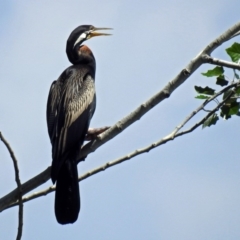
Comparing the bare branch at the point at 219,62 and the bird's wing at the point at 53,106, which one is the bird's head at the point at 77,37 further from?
the bare branch at the point at 219,62

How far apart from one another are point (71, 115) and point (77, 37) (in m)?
1.56

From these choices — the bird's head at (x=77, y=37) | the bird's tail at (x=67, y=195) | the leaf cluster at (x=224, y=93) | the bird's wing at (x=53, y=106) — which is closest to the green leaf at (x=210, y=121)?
the leaf cluster at (x=224, y=93)

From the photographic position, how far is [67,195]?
4.82 m

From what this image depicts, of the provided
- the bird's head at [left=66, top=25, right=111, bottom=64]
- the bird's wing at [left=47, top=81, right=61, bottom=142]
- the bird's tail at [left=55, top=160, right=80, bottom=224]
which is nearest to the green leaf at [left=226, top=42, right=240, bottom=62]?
the bird's tail at [left=55, top=160, right=80, bottom=224]

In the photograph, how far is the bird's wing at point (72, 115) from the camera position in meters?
5.02

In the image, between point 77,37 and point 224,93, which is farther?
point 77,37

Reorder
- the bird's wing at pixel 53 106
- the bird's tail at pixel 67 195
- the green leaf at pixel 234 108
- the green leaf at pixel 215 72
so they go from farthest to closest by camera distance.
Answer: the bird's wing at pixel 53 106
the bird's tail at pixel 67 195
the green leaf at pixel 215 72
the green leaf at pixel 234 108

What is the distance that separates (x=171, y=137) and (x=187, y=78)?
40cm

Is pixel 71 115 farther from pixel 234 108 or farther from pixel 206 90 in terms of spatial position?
pixel 234 108

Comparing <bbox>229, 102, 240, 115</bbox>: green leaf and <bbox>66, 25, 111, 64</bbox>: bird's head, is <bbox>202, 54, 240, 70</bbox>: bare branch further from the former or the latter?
<bbox>66, 25, 111, 64</bbox>: bird's head

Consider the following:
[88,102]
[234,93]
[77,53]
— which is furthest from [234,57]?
[77,53]

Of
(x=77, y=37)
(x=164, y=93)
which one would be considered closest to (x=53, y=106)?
(x=77, y=37)

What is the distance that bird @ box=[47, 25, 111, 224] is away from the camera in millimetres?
4816

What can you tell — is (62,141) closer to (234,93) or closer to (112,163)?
(112,163)
